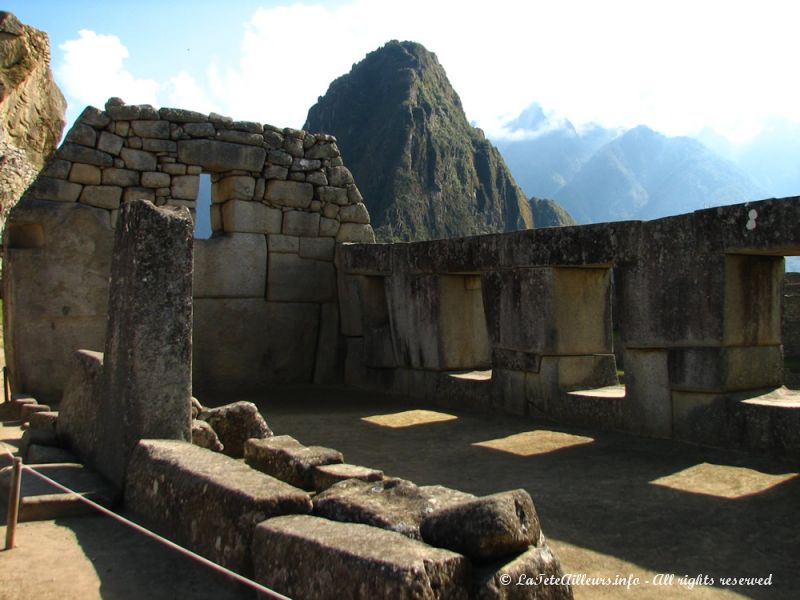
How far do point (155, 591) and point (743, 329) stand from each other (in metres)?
4.54

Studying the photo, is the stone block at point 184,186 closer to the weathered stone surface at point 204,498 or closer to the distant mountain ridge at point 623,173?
the weathered stone surface at point 204,498

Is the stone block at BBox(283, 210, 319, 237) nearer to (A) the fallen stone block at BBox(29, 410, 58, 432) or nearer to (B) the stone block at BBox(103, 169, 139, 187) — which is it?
(B) the stone block at BBox(103, 169, 139, 187)

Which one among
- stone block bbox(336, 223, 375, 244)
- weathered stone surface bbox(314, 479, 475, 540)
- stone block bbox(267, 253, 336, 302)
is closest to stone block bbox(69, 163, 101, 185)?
stone block bbox(267, 253, 336, 302)

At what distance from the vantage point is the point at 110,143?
8367 mm

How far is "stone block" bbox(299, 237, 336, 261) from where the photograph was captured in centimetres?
976

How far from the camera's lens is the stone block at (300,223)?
9.59 meters

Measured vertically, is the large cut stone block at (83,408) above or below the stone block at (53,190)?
below

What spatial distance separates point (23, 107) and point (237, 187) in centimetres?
1591

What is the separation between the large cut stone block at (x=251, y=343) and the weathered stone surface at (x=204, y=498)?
16.2 feet

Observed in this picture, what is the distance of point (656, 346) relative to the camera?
Result: 5.99 metres

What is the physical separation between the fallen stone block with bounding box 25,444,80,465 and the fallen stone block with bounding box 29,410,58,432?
25.5 inches

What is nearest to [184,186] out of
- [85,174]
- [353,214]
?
[85,174]

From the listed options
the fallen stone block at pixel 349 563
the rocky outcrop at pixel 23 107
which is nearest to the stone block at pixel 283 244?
the fallen stone block at pixel 349 563

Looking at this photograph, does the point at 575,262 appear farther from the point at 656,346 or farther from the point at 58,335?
the point at 58,335
